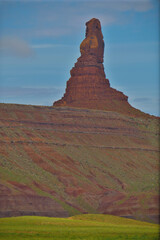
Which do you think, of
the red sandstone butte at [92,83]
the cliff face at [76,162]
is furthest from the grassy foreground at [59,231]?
Result: the red sandstone butte at [92,83]

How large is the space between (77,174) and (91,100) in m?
59.1

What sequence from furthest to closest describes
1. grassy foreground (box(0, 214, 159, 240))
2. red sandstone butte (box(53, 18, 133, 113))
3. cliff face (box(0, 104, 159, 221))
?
red sandstone butte (box(53, 18, 133, 113)), cliff face (box(0, 104, 159, 221)), grassy foreground (box(0, 214, 159, 240))

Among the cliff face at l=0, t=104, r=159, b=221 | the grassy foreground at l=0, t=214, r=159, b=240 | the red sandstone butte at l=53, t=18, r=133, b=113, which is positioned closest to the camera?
the grassy foreground at l=0, t=214, r=159, b=240

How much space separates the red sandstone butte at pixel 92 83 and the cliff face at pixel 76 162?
13.5 m

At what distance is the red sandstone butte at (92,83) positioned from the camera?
602 ft

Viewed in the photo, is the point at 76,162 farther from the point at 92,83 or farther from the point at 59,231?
the point at 59,231

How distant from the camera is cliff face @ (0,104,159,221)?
108 m

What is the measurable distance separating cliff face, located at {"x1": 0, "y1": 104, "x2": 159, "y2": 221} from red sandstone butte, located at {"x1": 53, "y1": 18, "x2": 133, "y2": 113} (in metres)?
13.5

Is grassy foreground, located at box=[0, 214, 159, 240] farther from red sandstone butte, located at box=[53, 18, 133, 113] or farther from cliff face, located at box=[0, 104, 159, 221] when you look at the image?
red sandstone butte, located at box=[53, 18, 133, 113]

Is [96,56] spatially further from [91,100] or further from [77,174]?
[77,174]

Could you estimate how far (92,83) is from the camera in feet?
620

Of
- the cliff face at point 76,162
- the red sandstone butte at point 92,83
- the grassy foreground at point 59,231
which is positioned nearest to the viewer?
the grassy foreground at point 59,231

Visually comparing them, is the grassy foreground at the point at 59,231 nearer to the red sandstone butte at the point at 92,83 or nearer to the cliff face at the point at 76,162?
the cliff face at the point at 76,162

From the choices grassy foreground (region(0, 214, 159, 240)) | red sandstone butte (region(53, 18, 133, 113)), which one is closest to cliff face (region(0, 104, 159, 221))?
red sandstone butte (region(53, 18, 133, 113))
